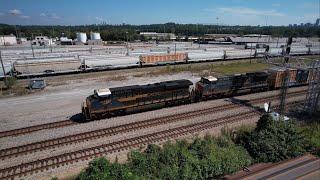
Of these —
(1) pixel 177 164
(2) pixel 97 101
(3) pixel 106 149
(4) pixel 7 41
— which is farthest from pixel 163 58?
(4) pixel 7 41

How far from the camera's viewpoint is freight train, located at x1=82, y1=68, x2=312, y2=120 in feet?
75.8

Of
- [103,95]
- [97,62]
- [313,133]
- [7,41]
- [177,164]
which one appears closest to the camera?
[177,164]

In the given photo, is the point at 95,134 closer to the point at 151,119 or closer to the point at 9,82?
the point at 151,119

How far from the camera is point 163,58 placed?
55156 millimetres

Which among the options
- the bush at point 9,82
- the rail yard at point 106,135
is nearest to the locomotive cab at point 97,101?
the rail yard at point 106,135

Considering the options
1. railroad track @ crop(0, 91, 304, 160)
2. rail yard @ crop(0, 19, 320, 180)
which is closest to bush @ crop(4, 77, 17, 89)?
rail yard @ crop(0, 19, 320, 180)

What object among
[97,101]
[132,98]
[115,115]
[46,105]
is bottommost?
[46,105]

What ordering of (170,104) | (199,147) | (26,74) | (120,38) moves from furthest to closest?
1. (120,38)
2. (26,74)
3. (170,104)
4. (199,147)

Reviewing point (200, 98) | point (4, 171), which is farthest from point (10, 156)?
point (200, 98)

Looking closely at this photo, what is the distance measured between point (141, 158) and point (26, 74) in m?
35.4

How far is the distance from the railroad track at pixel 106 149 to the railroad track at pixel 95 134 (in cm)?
175

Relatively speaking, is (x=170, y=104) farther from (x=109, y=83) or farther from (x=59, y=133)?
(x=109, y=83)

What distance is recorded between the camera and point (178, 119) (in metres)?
23.9

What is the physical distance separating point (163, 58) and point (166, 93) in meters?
30.0
